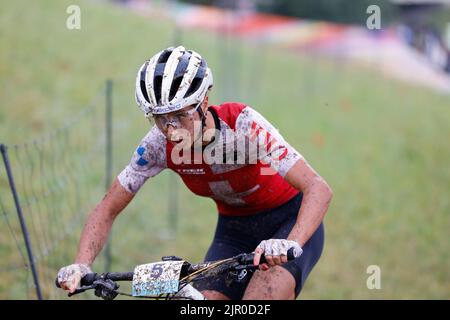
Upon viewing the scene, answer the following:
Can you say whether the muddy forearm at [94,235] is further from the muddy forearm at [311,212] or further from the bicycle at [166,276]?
the muddy forearm at [311,212]

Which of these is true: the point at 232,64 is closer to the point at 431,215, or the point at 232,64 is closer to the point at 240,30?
the point at 240,30

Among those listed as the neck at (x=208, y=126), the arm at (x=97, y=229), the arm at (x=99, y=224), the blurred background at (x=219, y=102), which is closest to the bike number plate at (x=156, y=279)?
Result: the arm at (x=97, y=229)

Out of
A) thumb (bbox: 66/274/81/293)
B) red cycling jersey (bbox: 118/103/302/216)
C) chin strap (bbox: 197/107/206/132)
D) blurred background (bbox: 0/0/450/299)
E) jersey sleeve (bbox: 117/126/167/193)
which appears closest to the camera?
thumb (bbox: 66/274/81/293)

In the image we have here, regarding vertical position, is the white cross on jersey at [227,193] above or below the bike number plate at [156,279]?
above

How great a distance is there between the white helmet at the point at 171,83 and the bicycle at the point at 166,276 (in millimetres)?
785

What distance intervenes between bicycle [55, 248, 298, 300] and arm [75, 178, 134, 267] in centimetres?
34

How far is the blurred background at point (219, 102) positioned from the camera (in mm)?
8484

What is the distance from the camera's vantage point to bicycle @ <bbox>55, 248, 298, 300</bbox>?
3562 millimetres

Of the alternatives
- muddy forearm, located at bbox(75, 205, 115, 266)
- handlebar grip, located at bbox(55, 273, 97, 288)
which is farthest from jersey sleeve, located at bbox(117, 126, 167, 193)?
handlebar grip, located at bbox(55, 273, 97, 288)

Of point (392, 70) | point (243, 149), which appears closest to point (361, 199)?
point (243, 149)

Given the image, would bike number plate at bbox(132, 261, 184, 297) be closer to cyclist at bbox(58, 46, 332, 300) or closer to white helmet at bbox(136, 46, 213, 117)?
cyclist at bbox(58, 46, 332, 300)

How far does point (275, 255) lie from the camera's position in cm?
352

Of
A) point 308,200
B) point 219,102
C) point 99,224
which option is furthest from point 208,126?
point 219,102
